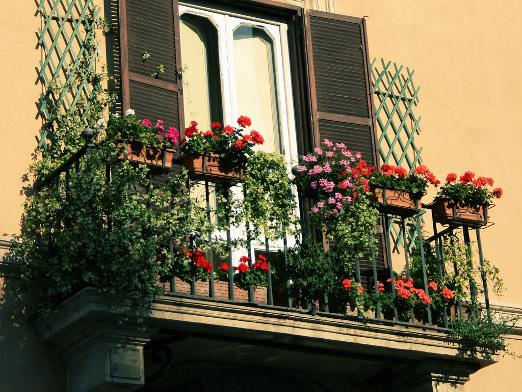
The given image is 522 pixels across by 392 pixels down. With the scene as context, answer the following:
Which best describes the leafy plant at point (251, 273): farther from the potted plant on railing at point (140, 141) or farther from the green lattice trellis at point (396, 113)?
the green lattice trellis at point (396, 113)

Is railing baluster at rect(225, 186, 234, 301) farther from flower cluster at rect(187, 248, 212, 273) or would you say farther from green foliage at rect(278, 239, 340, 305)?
green foliage at rect(278, 239, 340, 305)

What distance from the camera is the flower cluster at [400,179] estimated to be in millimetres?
10914

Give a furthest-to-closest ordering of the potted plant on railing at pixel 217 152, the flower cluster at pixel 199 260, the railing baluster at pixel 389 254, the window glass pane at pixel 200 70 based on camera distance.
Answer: the window glass pane at pixel 200 70 < the railing baluster at pixel 389 254 < the potted plant on railing at pixel 217 152 < the flower cluster at pixel 199 260

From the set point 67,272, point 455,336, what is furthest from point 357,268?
point 67,272

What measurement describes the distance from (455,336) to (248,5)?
119 inches

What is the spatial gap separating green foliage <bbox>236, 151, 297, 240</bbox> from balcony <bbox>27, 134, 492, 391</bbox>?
12cm

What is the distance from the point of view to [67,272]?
975cm

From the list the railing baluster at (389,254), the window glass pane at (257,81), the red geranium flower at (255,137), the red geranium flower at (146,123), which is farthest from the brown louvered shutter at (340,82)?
the red geranium flower at (146,123)

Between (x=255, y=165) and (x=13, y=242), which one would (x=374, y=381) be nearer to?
(x=255, y=165)

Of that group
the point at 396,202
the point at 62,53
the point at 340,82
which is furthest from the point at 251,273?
the point at 340,82

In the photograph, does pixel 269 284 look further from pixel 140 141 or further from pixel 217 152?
pixel 140 141

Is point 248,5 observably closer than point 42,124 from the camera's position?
No

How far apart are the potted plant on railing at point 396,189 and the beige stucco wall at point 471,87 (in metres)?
1.34

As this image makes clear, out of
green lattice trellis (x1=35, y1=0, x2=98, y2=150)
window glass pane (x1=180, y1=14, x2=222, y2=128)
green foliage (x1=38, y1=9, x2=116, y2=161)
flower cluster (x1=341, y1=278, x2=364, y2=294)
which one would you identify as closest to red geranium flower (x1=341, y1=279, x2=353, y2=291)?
flower cluster (x1=341, y1=278, x2=364, y2=294)
